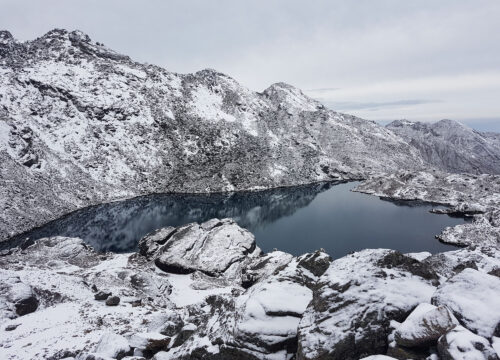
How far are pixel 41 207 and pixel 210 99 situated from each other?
95.1 m

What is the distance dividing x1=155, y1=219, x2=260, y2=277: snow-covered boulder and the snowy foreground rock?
13.0m

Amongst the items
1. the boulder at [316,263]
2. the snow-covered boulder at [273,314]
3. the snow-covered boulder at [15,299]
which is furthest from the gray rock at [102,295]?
the boulder at [316,263]

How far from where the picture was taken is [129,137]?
120 meters

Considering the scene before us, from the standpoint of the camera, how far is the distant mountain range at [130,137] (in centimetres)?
8869

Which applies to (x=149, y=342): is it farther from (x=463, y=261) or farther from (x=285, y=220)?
(x=285, y=220)

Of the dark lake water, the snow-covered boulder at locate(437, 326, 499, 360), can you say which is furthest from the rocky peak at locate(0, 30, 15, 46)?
the snow-covered boulder at locate(437, 326, 499, 360)

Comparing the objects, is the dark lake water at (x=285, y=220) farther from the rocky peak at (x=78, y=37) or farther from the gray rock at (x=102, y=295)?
the rocky peak at (x=78, y=37)

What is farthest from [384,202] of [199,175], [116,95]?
[116,95]

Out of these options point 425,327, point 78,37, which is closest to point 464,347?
point 425,327

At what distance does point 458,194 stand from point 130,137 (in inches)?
4775

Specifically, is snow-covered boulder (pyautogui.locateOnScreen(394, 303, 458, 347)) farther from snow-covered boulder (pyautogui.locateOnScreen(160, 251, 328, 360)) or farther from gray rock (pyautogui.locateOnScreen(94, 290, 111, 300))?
gray rock (pyautogui.locateOnScreen(94, 290, 111, 300))

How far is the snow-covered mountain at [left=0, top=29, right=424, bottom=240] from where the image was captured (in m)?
88.7

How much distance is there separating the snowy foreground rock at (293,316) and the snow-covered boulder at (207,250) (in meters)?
13.0

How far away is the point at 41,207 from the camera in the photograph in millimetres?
79750
